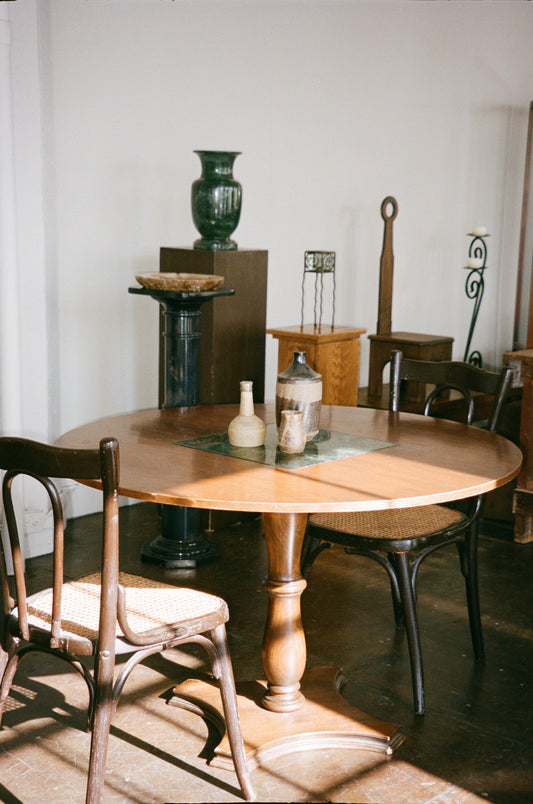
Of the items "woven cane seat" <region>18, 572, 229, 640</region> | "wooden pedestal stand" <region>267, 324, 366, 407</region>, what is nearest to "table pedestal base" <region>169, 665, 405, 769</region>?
"woven cane seat" <region>18, 572, 229, 640</region>

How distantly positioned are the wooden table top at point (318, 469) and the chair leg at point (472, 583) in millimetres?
380

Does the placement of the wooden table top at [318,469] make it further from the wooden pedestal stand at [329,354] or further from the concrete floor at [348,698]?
the wooden pedestal stand at [329,354]

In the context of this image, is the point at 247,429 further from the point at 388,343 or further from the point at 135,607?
the point at 388,343

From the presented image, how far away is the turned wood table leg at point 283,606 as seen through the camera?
2609mm

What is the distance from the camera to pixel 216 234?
431cm

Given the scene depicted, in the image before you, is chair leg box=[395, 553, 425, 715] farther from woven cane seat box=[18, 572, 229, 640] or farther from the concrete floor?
woven cane seat box=[18, 572, 229, 640]

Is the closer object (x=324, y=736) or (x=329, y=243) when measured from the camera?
(x=324, y=736)

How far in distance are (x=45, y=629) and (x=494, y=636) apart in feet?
6.19

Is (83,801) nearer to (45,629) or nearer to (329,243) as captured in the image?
(45,629)

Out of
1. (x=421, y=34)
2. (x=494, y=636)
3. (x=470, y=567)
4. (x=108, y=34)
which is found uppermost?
(x=421, y=34)

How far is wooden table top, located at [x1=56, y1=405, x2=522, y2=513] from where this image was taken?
222cm

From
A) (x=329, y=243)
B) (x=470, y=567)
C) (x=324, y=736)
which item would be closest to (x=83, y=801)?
(x=324, y=736)

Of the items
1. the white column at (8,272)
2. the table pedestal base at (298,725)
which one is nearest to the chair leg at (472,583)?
the table pedestal base at (298,725)

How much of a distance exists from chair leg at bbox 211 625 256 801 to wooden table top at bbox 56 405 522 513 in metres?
0.38
